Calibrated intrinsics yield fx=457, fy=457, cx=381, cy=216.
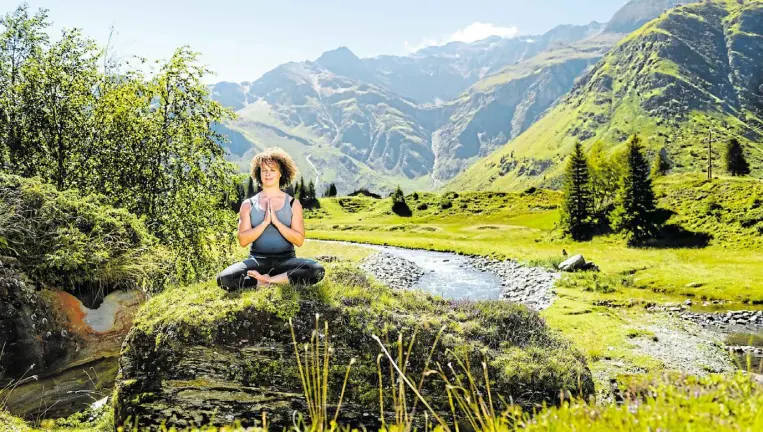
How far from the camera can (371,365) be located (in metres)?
7.09

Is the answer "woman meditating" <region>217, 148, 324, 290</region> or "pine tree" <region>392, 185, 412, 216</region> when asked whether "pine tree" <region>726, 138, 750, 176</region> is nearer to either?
"pine tree" <region>392, 185, 412, 216</region>

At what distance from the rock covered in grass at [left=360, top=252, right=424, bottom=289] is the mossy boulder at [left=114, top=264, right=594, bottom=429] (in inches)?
1094

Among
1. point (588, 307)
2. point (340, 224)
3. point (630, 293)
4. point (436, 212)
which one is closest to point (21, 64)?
point (588, 307)

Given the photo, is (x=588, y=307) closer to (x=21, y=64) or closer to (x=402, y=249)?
(x=21, y=64)

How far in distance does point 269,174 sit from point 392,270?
35.1m

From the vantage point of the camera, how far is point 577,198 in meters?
68.5

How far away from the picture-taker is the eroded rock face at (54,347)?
8539mm

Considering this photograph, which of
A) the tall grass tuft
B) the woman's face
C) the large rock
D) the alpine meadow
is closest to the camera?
the tall grass tuft

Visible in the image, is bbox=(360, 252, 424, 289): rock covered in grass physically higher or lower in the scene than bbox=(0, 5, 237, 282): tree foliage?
lower

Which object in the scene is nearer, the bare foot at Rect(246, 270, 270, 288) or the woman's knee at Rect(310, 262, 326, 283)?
the bare foot at Rect(246, 270, 270, 288)

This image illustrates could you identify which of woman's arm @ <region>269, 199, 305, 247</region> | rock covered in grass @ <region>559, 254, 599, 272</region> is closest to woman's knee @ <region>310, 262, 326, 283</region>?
woman's arm @ <region>269, 199, 305, 247</region>

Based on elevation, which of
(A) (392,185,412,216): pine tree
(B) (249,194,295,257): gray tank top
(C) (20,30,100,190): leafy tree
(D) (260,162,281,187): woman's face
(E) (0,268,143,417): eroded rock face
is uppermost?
(C) (20,30,100,190): leafy tree

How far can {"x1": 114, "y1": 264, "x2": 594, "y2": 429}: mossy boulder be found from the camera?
670cm

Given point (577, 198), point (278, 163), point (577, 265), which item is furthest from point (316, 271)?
point (577, 198)
